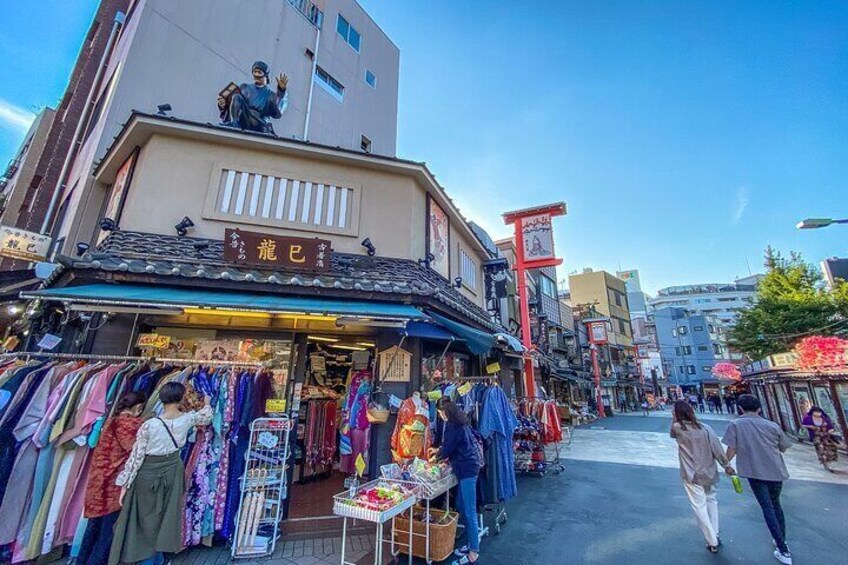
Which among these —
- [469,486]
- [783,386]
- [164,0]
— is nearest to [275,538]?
[469,486]

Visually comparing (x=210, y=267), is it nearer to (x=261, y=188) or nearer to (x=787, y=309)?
(x=261, y=188)

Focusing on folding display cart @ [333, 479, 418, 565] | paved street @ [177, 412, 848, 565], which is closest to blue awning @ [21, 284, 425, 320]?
folding display cart @ [333, 479, 418, 565]

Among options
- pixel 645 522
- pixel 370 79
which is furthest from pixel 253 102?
pixel 645 522

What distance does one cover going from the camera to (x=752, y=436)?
504 centimetres

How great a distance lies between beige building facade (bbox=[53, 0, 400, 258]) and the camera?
9.53 metres

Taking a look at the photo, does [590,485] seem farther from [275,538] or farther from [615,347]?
Result: [615,347]

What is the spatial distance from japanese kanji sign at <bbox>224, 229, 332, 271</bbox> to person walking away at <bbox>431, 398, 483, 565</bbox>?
12.2ft

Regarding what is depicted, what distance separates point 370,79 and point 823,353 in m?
22.0

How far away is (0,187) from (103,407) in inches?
993

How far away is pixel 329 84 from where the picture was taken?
15477 mm

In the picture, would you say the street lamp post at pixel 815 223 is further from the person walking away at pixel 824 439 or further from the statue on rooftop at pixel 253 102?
the statue on rooftop at pixel 253 102

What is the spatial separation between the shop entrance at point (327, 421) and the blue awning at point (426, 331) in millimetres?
1012

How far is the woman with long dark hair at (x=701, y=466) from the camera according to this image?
198 inches

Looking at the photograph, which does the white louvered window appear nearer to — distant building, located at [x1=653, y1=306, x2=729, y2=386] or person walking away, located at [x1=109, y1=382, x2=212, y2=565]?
person walking away, located at [x1=109, y1=382, x2=212, y2=565]
